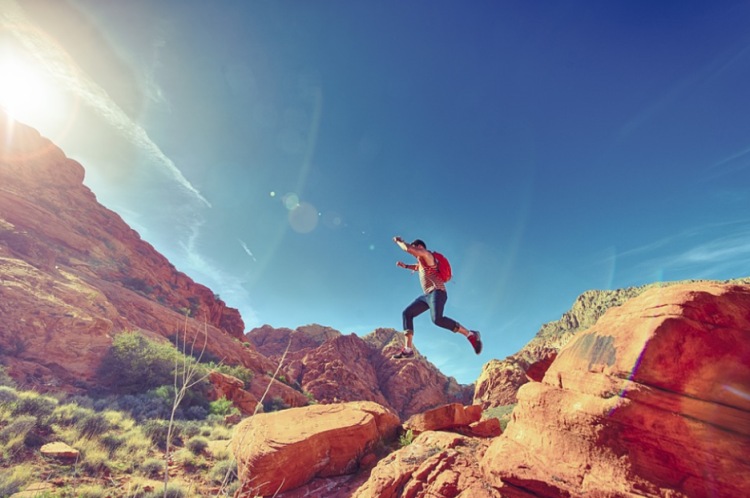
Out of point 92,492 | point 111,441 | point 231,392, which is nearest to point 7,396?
point 111,441

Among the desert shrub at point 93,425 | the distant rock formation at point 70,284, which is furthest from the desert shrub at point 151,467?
the distant rock formation at point 70,284

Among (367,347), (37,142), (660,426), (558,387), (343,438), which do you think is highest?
(37,142)

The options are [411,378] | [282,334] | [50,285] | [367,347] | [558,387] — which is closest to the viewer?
[558,387]

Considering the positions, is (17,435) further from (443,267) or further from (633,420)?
(633,420)

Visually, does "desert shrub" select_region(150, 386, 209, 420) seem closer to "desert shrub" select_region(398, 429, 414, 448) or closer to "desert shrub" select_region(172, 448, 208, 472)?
"desert shrub" select_region(172, 448, 208, 472)

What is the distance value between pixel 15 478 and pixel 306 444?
641 cm

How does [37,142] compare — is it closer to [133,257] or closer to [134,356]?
[133,257]

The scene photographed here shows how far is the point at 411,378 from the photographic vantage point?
61.5m

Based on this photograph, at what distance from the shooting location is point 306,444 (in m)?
9.03

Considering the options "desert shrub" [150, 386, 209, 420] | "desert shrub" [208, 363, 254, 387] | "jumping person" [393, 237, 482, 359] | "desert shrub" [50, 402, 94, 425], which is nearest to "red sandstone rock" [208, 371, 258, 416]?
"desert shrub" [150, 386, 209, 420]

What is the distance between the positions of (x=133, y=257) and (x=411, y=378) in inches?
1959

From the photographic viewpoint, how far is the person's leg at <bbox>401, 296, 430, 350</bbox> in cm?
812

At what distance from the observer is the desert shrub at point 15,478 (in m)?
6.73

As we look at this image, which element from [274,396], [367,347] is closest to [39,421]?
[274,396]
